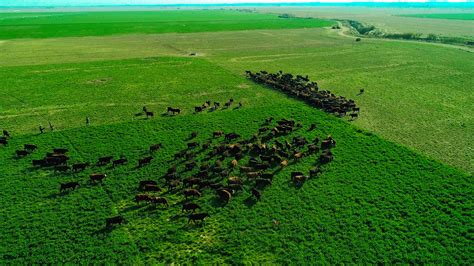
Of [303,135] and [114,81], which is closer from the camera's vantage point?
[303,135]

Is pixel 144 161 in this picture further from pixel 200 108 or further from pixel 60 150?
pixel 200 108

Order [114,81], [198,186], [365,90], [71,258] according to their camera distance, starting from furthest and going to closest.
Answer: [114,81]
[365,90]
[198,186]
[71,258]

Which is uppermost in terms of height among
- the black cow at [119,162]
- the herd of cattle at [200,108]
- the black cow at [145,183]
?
the herd of cattle at [200,108]

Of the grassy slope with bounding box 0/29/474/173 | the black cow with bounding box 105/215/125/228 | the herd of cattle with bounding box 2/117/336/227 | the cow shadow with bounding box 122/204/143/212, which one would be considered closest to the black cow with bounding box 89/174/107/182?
the herd of cattle with bounding box 2/117/336/227

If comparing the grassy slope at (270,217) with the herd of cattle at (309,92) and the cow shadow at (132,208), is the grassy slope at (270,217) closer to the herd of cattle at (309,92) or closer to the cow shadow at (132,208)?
the cow shadow at (132,208)

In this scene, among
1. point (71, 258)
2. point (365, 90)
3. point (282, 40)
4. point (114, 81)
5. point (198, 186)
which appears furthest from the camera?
point (282, 40)

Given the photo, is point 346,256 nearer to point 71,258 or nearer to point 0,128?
point 71,258

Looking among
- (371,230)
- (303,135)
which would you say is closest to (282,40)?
(303,135)

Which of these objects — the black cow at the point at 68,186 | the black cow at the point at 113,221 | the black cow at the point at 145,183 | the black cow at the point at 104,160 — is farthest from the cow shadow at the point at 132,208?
the black cow at the point at 104,160
